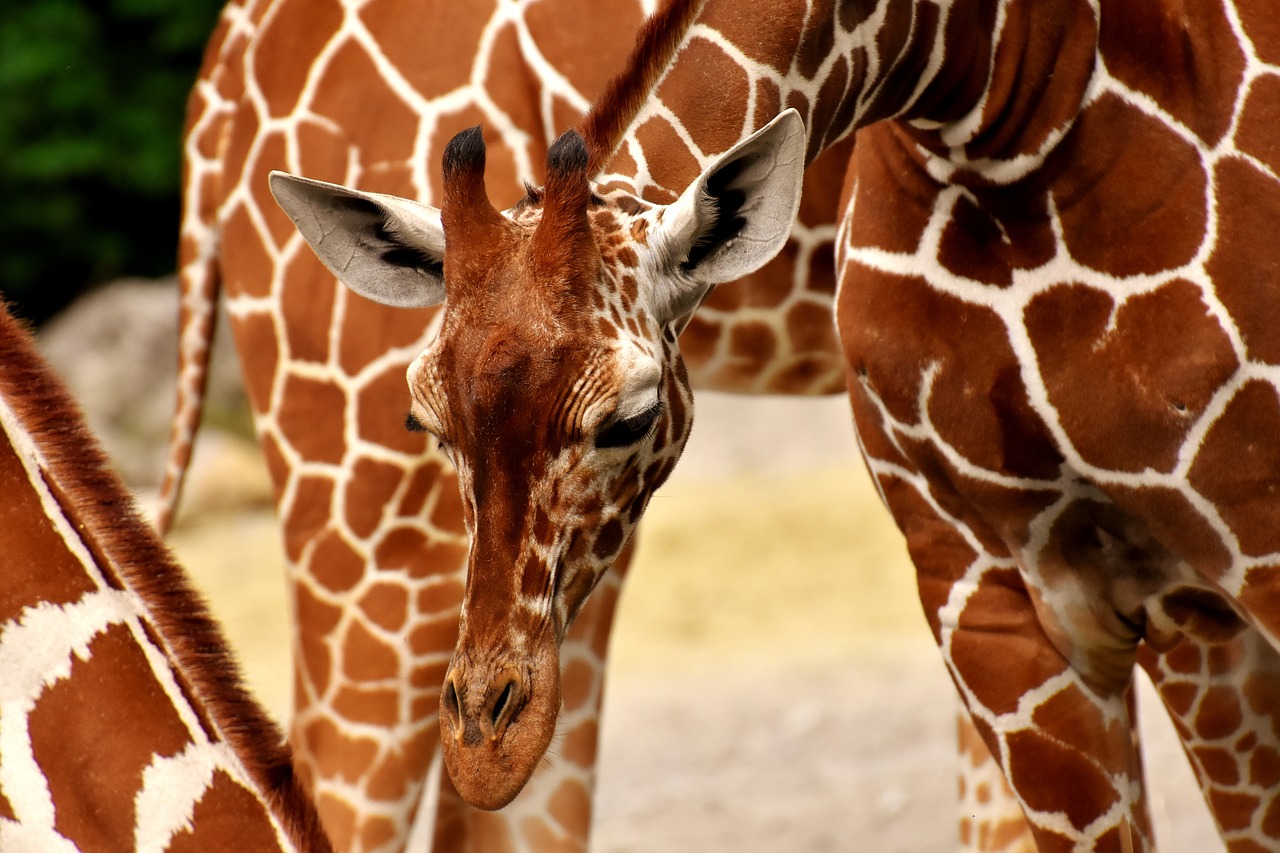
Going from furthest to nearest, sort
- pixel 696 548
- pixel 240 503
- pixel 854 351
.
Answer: pixel 240 503 → pixel 696 548 → pixel 854 351

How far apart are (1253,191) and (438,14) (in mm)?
1661

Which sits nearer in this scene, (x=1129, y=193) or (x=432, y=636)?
(x=1129, y=193)

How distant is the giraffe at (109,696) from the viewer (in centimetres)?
191

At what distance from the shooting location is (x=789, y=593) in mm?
7621

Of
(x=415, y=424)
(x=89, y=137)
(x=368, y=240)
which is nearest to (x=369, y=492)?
(x=368, y=240)

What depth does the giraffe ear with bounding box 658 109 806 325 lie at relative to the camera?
7.09ft

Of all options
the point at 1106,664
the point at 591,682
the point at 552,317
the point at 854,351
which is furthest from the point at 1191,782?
the point at 552,317

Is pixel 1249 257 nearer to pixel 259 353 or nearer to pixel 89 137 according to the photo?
pixel 259 353

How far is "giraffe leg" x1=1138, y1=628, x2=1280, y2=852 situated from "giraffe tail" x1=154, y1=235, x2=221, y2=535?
1.98 meters

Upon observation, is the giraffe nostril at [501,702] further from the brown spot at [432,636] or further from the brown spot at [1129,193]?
the brown spot at [432,636]

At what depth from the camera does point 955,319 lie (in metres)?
2.54

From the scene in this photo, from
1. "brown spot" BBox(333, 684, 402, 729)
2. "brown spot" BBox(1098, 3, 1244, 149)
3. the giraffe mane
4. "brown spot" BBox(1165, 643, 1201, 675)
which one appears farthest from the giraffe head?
"brown spot" BBox(333, 684, 402, 729)

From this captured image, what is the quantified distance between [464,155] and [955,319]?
78 centimetres

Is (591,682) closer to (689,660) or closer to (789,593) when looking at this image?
(689,660)
